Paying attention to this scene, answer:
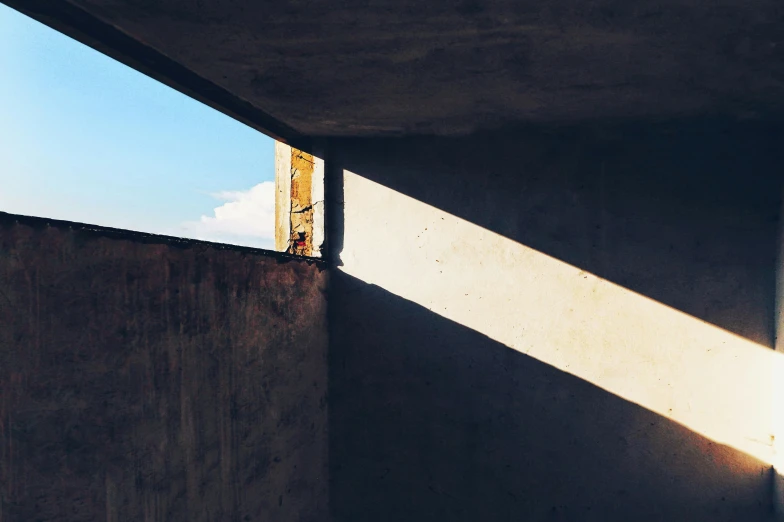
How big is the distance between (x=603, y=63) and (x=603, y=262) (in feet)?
4.20

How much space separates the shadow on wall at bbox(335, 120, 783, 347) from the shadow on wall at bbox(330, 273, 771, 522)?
738 millimetres

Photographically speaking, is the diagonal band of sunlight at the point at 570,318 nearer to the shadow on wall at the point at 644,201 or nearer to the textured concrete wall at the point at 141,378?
the shadow on wall at the point at 644,201

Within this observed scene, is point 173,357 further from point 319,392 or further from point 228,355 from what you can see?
point 319,392

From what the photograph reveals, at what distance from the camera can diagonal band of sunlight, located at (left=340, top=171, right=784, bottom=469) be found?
272 cm

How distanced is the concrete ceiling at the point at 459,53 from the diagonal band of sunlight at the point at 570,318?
0.77 meters

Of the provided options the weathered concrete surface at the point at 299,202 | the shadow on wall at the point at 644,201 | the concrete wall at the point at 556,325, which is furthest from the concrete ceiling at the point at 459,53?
the weathered concrete surface at the point at 299,202

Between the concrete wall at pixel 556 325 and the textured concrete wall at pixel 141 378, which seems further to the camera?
the concrete wall at pixel 556 325

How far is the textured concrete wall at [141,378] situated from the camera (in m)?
1.30

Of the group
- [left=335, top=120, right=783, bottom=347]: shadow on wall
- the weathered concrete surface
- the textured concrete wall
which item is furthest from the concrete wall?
the textured concrete wall

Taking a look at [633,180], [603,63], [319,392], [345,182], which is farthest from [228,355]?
[633,180]

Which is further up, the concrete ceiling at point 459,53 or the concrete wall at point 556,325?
the concrete ceiling at point 459,53

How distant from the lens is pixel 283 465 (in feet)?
8.29

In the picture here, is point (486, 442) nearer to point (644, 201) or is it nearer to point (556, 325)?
point (556, 325)

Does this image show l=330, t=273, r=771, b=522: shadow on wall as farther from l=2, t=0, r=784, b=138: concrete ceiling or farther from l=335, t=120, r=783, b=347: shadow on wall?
l=2, t=0, r=784, b=138: concrete ceiling
